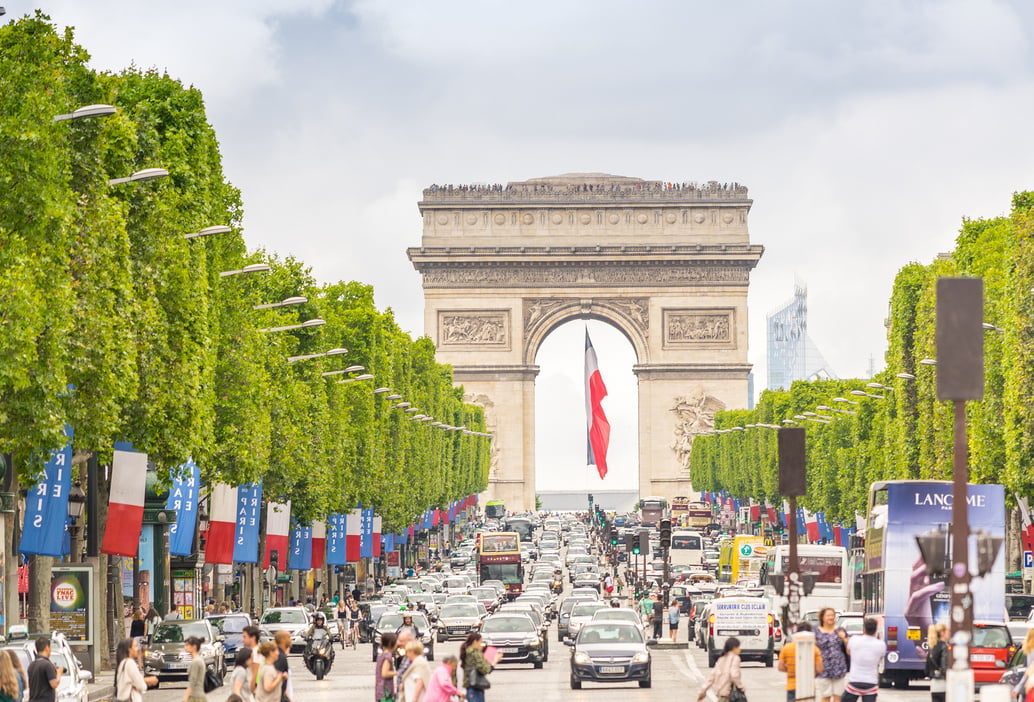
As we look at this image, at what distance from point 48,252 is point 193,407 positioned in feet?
29.5

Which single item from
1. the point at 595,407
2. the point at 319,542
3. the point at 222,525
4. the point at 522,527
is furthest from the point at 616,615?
the point at 595,407

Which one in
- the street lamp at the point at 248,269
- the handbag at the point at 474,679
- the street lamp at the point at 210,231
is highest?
the street lamp at the point at 210,231

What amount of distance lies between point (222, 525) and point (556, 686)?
15.5m

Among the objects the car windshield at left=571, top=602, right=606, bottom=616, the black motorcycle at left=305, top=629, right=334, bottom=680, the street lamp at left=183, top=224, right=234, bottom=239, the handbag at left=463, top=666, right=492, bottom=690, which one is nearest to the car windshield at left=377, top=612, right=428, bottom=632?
the black motorcycle at left=305, top=629, right=334, bottom=680

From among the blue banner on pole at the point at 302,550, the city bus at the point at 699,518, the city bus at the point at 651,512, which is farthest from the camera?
the city bus at the point at 699,518

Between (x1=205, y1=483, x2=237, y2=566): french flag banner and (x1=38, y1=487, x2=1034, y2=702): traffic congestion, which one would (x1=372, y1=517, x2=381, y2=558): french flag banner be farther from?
(x1=205, y1=483, x2=237, y2=566): french flag banner

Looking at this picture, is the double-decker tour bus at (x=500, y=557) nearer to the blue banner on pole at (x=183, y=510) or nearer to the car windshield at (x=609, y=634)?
the blue banner on pole at (x=183, y=510)

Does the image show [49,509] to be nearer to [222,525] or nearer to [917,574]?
[222,525]

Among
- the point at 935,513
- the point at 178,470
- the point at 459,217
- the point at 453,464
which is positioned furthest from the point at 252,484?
the point at 459,217

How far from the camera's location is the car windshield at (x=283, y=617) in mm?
52312

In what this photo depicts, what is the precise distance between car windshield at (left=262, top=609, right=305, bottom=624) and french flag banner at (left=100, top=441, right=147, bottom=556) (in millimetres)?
10247

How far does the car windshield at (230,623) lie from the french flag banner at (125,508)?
612 cm

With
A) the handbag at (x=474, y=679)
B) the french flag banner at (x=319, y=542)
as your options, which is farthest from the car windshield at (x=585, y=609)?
the handbag at (x=474, y=679)

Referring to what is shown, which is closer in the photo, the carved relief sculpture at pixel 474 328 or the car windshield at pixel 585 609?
the car windshield at pixel 585 609
